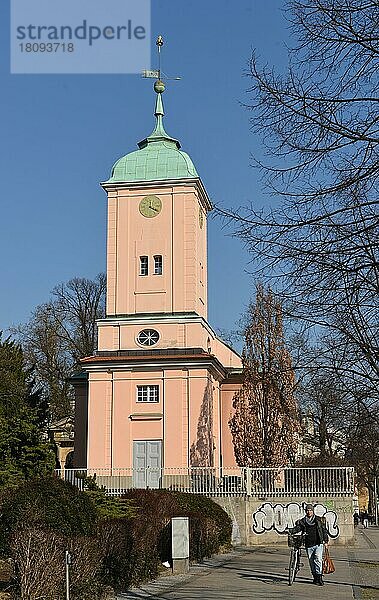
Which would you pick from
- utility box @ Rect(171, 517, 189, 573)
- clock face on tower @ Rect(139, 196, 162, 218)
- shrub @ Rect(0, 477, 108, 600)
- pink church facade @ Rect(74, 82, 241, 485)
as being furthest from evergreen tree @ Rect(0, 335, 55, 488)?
shrub @ Rect(0, 477, 108, 600)

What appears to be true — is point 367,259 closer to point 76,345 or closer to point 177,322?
point 177,322

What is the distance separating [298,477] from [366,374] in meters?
17.6

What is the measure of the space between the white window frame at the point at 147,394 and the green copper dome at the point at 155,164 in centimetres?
1083

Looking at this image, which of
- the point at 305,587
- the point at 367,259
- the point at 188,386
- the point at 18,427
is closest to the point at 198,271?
the point at 188,386

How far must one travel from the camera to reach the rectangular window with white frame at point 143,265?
43.7m

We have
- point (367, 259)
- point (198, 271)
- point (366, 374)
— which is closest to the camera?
point (367, 259)

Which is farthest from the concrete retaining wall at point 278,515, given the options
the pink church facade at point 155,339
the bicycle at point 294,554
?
the bicycle at point 294,554

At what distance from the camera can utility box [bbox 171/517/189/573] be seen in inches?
777

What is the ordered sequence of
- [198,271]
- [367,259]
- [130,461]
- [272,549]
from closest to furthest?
1. [367,259]
2. [272,549]
3. [130,461]
4. [198,271]

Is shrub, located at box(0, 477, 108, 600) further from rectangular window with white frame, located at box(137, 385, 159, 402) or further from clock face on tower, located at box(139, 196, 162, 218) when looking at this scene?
clock face on tower, located at box(139, 196, 162, 218)

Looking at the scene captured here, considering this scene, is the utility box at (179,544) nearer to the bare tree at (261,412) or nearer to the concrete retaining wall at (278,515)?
the concrete retaining wall at (278,515)

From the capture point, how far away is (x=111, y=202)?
44.8 metres

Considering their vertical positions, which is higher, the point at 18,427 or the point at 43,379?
the point at 43,379

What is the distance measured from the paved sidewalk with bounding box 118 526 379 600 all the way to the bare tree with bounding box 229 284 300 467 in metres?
14.7
